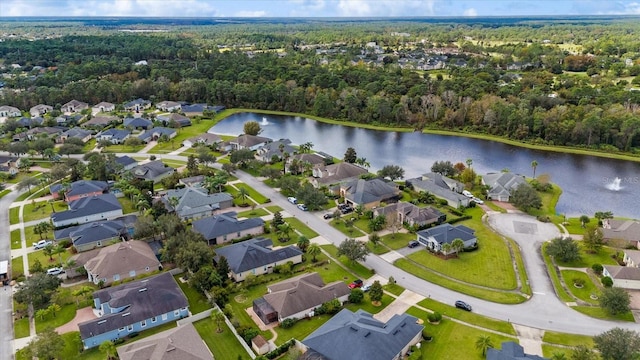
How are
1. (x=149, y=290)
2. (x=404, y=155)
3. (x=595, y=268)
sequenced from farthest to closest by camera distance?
(x=404, y=155), (x=595, y=268), (x=149, y=290)

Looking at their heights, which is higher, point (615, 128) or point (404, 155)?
point (615, 128)

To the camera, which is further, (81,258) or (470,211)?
(470,211)

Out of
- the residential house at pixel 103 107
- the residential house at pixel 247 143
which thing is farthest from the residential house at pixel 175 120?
the residential house at pixel 247 143

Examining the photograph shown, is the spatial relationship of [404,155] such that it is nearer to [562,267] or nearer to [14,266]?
[562,267]

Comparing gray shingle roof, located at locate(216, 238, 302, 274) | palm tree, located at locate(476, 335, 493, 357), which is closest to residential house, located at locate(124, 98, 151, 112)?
gray shingle roof, located at locate(216, 238, 302, 274)

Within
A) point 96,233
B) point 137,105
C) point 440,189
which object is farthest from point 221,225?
point 137,105

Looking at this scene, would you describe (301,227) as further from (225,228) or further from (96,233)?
(96,233)

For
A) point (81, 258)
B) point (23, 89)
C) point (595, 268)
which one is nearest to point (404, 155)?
point (595, 268)

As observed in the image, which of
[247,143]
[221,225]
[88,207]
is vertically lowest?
[88,207]
